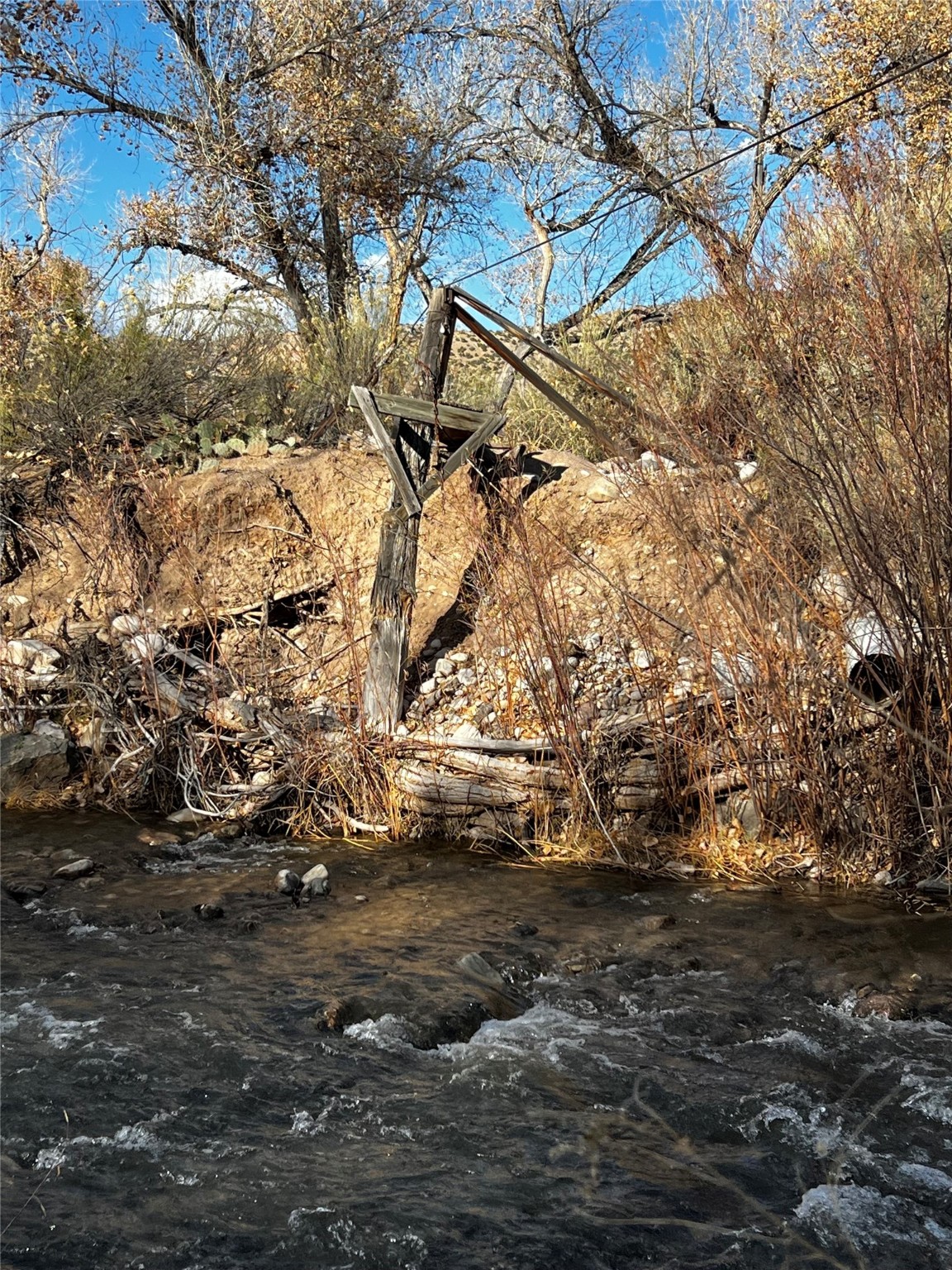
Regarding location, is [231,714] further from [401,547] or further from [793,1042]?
[793,1042]

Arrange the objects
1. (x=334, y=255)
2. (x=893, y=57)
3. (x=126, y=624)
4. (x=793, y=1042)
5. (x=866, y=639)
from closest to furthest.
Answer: (x=793, y=1042)
(x=866, y=639)
(x=126, y=624)
(x=893, y=57)
(x=334, y=255)

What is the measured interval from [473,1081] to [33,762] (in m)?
4.23

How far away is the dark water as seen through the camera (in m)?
2.71

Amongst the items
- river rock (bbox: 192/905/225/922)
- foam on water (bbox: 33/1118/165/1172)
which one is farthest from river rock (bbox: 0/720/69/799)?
foam on water (bbox: 33/1118/165/1172)

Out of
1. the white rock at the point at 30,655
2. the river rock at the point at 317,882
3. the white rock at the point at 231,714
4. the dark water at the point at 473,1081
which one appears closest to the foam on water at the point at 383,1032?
the dark water at the point at 473,1081

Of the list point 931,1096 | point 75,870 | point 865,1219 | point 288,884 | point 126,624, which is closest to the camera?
point 865,1219

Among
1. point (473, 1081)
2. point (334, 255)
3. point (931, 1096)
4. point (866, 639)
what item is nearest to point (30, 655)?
point (473, 1081)

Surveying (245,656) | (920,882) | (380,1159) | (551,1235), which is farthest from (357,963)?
(245,656)

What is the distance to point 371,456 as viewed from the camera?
8.82 m

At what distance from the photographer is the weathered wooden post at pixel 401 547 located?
646 centimetres

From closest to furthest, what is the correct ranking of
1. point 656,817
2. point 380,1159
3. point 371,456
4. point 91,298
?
1. point 380,1159
2. point 656,817
3. point 371,456
4. point 91,298

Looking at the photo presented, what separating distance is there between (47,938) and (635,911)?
2.47 meters

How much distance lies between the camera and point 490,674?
20.8 feet

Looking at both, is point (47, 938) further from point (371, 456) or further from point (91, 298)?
point (91, 298)
